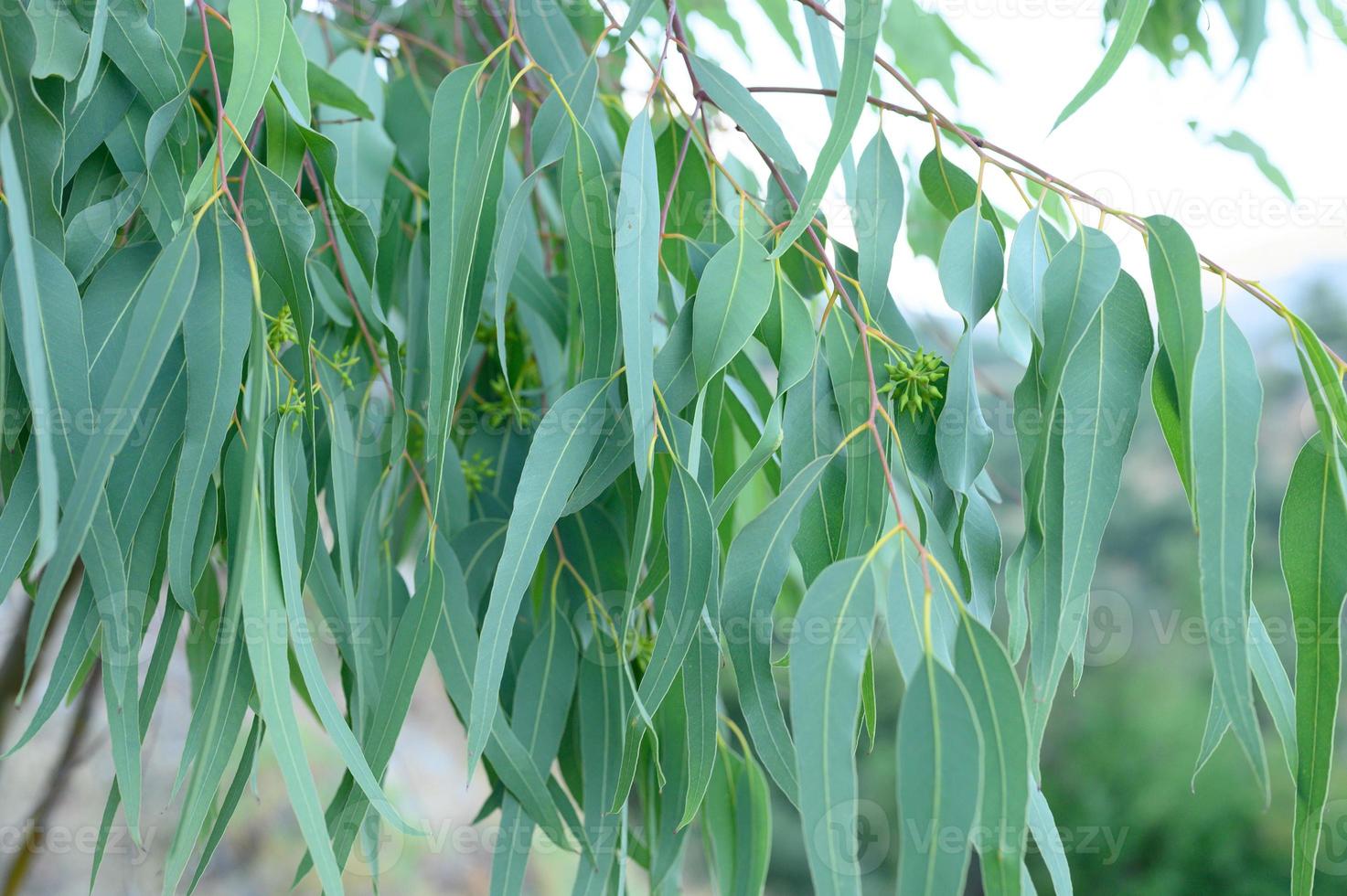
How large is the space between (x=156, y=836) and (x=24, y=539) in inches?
44.8

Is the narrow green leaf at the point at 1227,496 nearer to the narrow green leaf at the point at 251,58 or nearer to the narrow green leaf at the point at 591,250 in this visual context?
the narrow green leaf at the point at 591,250

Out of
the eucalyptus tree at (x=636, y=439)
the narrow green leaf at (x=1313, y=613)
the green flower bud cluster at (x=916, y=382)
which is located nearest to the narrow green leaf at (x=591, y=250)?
the eucalyptus tree at (x=636, y=439)

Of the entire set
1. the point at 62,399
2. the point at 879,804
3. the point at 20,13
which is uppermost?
the point at 20,13

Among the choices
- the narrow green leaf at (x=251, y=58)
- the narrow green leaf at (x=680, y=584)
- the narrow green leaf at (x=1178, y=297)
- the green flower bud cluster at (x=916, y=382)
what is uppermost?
the narrow green leaf at (x=1178, y=297)

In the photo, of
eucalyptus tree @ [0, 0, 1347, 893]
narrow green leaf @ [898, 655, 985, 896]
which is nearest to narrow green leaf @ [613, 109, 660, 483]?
eucalyptus tree @ [0, 0, 1347, 893]

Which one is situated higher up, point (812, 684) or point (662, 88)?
point (662, 88)

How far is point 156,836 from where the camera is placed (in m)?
A: 1.24

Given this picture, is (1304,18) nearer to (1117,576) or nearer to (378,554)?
(378,554)

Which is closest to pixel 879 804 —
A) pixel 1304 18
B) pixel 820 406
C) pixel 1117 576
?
pixel 1117 576

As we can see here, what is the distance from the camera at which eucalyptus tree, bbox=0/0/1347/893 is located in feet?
0.85

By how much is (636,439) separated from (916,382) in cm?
10

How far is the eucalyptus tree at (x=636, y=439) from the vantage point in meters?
0.26

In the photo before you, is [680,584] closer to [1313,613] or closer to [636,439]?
[636,439]

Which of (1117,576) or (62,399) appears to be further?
(1117,576)
